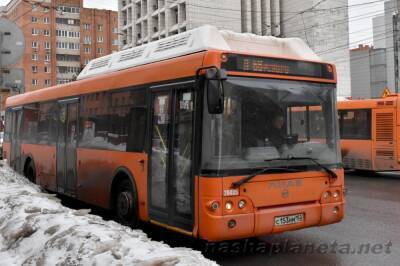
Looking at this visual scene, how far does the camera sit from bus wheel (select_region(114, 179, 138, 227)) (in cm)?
802

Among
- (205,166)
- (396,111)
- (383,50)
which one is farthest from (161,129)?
(383,50)

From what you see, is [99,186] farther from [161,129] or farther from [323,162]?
[323,162]

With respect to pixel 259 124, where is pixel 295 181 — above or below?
below

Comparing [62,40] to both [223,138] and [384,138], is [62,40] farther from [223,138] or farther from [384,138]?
[223,138]

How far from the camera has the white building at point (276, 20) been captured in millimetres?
67125

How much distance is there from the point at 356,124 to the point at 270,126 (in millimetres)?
12035

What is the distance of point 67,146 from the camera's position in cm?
1102

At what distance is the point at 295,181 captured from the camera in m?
6.93

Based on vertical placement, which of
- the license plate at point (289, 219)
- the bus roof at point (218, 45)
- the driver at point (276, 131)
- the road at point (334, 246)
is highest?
the bus roof at point (218, 45)

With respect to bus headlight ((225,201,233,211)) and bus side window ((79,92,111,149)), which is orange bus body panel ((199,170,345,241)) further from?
bus side window ((79,92,111,149))

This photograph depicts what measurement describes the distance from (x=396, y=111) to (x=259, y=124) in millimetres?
11611

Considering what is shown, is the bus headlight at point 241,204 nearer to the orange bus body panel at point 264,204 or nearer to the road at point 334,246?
the orange bus body panel at point 264,204

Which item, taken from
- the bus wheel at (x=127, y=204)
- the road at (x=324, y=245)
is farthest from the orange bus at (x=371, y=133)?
the bus wheel at (x=127, y=204)

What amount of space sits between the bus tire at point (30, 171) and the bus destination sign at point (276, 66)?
8163 millimetres
